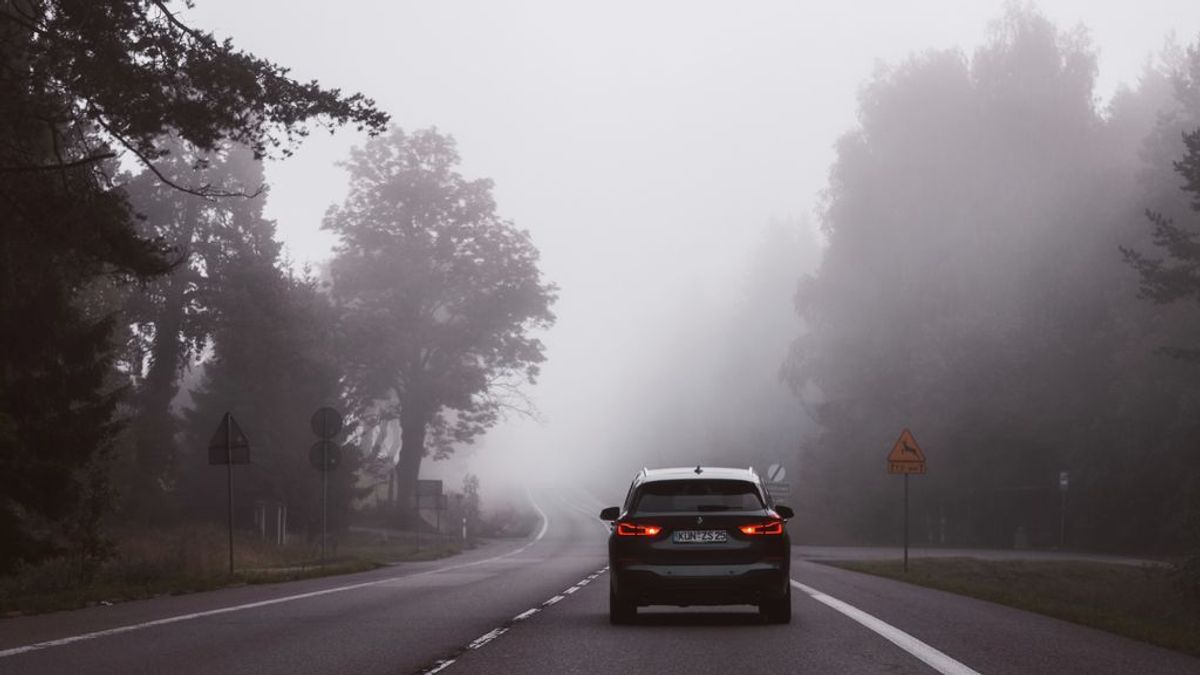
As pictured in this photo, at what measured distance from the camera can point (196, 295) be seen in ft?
171

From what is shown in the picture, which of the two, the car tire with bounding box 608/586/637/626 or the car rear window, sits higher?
the car rear window

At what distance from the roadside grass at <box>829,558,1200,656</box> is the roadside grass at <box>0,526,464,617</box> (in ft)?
39.0

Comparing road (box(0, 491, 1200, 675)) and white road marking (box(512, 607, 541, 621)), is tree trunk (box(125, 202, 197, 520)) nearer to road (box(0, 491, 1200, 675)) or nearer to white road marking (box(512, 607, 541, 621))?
road (box(0, 491, 1200, 675))

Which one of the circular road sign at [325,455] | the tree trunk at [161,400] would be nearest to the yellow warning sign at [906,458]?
the circular road sign at [325,455]

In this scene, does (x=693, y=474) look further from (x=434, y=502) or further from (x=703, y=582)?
(x=434, y=502)

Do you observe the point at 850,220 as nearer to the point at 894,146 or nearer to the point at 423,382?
the point at 894,146

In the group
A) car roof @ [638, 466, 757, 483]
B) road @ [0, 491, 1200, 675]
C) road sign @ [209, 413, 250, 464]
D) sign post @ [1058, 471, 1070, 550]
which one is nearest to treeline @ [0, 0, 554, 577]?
road sign @ [209, 413, 250, 464]

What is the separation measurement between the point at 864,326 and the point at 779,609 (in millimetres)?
43999

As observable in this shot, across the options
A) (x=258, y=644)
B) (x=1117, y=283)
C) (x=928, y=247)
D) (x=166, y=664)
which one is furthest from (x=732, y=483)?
(x=928, y=247)

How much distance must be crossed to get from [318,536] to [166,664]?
41.7 metres

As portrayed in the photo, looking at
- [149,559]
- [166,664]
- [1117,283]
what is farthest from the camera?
[1117,283]

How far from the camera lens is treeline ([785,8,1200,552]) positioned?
152ft

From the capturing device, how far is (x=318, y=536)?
52.7 meters

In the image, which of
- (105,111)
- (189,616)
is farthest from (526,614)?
(105,111)
